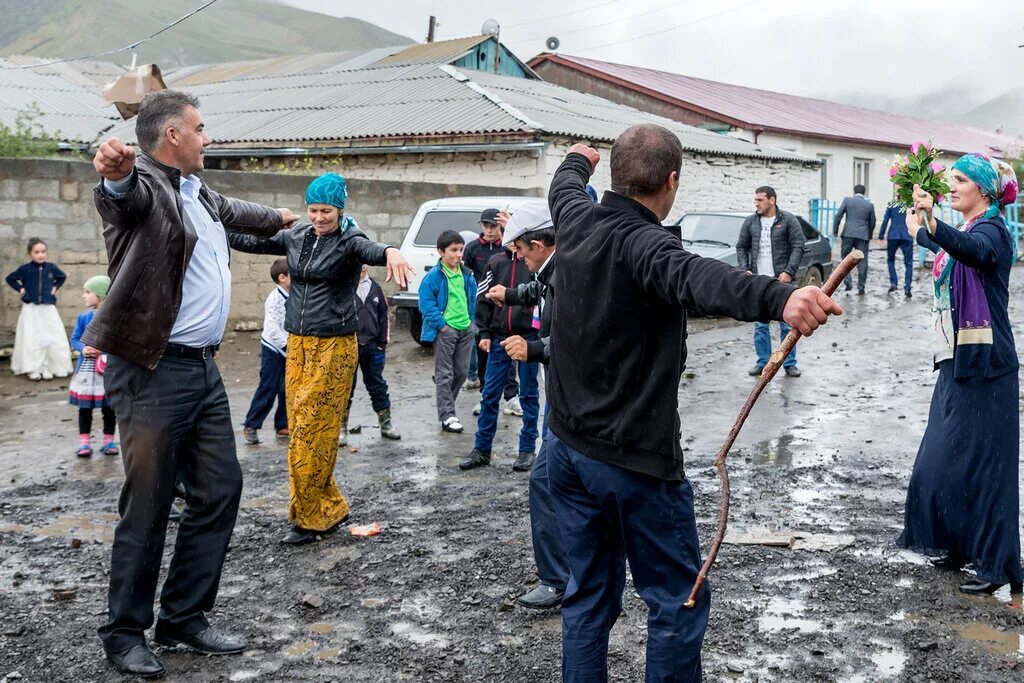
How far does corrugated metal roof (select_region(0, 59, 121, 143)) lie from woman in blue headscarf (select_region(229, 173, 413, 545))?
748 inches

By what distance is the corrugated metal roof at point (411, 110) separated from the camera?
20.2m

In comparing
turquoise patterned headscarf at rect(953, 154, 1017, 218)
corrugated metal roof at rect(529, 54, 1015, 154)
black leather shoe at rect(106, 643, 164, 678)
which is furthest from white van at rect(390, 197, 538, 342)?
corrugated metal roof at rect(529, 54, 1015, 154)

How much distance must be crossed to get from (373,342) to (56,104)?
68.9ft

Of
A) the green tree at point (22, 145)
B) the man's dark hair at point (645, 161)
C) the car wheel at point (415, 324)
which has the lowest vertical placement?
the car wheel at point (415, 324)

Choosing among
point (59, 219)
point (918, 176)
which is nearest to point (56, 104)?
point (59, 219)

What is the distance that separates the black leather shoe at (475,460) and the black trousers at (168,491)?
10.8 ft

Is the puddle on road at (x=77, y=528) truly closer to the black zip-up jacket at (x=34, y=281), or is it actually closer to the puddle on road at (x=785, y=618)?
the puddle on road at (x=785, y=618)

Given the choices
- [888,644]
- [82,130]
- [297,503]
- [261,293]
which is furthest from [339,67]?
[888,644]

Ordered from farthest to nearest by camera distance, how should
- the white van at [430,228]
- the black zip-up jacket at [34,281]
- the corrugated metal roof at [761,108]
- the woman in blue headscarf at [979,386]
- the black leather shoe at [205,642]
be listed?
the corrugated metal roof at [761,108], the white van at [430,228], the black zip-up jacket at [34,281], the woman in blue headscarf at [979,386], the black leather shoe at [205,642]

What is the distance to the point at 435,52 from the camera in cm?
2856

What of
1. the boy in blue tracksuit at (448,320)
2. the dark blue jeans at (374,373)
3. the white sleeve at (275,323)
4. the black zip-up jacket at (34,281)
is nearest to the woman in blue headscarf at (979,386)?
the boy in blue tracksuit at (448,320)

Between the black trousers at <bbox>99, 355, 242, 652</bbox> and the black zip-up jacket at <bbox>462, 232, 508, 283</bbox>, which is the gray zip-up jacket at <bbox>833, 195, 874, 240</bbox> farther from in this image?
the black trousers at <bbox>99, 355, 242, 652</bbox>

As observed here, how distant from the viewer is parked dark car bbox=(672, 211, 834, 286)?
1666cm

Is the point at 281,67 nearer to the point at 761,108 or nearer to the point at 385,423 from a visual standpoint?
the point at 761,108
